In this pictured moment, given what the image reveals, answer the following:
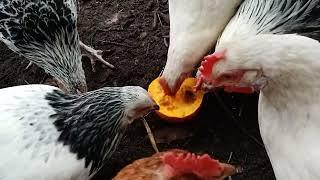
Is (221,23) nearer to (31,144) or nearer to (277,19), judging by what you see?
(277,19)

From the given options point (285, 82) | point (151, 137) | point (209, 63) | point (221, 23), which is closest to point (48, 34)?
point (151, 137)

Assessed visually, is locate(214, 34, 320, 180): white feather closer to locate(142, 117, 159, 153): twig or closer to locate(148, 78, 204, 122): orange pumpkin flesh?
locate(148, 78, 204, 122): orange pumpkin flesh

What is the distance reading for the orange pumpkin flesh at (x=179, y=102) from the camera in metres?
3.04

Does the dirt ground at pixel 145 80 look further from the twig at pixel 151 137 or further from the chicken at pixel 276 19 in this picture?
the chicken at pixel 276 19

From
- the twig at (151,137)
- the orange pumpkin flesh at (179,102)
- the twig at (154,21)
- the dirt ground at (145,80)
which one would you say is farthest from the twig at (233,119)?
the twig at (154,21)

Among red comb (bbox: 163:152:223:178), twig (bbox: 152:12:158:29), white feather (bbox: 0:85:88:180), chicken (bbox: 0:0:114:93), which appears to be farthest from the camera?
twig (bbox: 152:12:158:29)

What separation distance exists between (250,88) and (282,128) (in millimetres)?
212

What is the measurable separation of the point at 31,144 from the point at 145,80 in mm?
1077

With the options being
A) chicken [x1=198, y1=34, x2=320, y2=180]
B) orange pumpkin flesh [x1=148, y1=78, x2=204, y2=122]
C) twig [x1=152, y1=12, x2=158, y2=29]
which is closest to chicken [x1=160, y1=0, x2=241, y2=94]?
orange pumpkin flesh [x1=148, y1=78, x2=204, y2=122]

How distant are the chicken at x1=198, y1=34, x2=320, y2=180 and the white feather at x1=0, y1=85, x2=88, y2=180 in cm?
75

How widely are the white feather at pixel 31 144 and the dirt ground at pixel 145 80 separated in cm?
56

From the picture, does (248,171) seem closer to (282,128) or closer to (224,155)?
(224,155)

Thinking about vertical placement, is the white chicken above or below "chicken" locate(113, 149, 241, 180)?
above

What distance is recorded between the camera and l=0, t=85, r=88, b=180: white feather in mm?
2395
